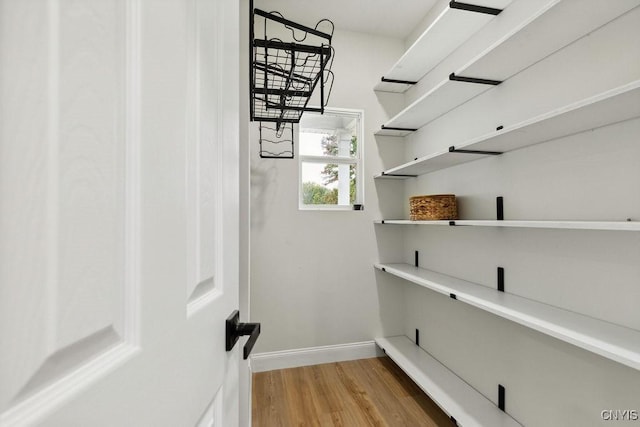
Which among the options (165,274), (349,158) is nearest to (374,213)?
(349,158)

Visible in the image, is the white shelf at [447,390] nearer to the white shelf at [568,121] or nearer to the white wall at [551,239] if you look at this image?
the white wall at [551,239]

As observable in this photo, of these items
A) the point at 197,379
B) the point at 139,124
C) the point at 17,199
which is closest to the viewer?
the point at 17,199

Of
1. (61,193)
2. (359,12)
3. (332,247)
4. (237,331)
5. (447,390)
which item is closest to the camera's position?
(61,193)

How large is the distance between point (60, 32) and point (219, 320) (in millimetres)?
514

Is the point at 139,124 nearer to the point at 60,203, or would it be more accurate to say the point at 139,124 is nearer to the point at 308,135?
the point at 60,203

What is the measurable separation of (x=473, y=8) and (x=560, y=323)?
5.31ft

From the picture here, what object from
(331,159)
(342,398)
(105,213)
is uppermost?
(331,159)

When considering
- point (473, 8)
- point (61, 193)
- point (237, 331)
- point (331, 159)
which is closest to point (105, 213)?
point (61, 193)

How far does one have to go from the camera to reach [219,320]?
0.60 metres

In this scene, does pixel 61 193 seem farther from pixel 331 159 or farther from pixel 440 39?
pixel 331 159

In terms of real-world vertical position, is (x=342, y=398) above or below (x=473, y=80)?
below

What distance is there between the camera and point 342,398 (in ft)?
6.39

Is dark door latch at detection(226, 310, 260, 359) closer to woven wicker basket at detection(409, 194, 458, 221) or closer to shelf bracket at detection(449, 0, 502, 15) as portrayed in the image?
woven wicker basket at detection(409, 194, 458, 221)

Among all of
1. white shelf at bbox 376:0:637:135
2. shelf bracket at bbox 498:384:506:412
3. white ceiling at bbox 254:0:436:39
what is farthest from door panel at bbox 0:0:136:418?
white ceiling at bbox 254:0:436:39
